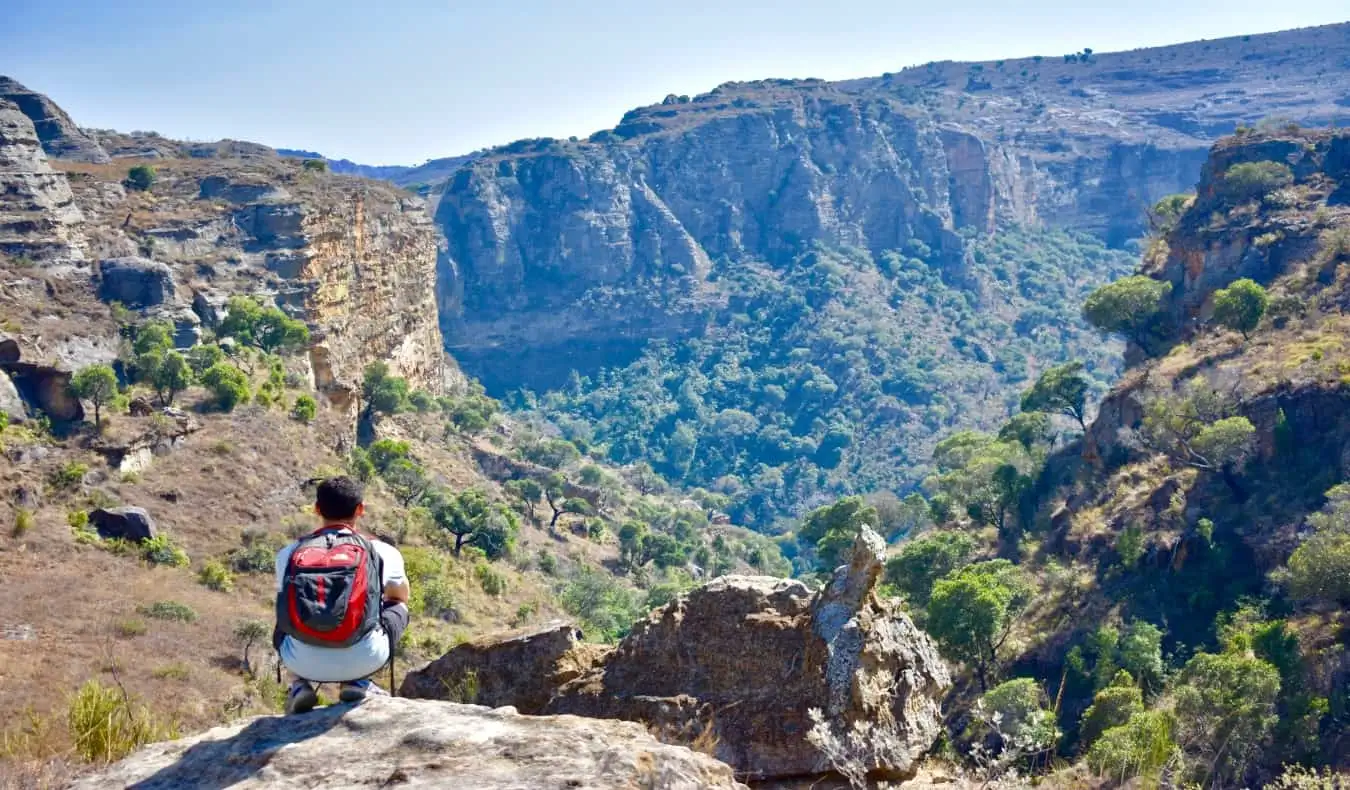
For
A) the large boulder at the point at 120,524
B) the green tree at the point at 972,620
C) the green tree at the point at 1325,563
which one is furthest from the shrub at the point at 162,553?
the green tree at the point at 1325,563

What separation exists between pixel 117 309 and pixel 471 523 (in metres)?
13.0

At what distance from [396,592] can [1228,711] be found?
1935cm

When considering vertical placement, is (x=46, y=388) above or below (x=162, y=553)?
above

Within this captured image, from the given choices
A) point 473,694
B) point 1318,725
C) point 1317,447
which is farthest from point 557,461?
point 473,694

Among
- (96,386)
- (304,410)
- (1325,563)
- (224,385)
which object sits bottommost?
(1325,563)

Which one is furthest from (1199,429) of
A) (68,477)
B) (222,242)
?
(222,242)

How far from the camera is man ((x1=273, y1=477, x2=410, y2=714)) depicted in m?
5.57

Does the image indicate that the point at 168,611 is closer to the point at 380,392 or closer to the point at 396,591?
the point at 396,591

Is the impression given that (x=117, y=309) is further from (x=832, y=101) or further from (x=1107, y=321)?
(x=832, y=101)

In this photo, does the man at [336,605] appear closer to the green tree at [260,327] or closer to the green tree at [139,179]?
the green tree at [260,327]

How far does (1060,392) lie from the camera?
44.9 m

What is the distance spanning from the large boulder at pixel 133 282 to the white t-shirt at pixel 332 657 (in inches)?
1289

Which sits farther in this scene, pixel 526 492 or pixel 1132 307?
pixel 526 492

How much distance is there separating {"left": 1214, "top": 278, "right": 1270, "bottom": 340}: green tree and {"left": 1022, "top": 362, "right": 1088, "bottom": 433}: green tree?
9.24 meters
